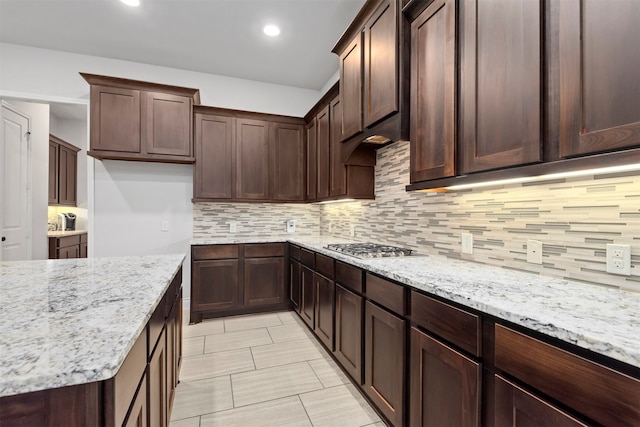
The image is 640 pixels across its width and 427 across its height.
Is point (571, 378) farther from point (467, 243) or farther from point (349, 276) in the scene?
point (349, 276)

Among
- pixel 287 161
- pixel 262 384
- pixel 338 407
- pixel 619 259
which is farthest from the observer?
pixel 287 161

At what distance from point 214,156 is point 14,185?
252 cm

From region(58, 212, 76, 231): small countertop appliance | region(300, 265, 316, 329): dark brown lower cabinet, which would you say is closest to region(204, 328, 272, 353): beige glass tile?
region(300, 265, 316, 329): dark brown lower cabinet

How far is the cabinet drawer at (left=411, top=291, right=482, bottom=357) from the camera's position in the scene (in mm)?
1061

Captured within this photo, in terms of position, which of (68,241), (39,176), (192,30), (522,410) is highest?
(192,30)

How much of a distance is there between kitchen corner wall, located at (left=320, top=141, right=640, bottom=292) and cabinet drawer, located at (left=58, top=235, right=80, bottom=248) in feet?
16.6

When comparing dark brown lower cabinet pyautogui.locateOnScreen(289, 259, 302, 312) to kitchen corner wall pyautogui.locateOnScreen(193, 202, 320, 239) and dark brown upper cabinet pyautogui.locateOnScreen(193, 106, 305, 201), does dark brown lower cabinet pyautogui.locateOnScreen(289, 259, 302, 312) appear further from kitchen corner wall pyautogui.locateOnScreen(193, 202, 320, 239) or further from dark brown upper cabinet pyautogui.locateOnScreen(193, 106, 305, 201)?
dark brown upper cabinet pyautogui.locateOnScreen(193, 106, 305, 201)

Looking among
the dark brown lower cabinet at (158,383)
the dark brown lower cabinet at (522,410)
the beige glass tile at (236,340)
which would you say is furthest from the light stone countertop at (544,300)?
the beige glass tile at (236,340)

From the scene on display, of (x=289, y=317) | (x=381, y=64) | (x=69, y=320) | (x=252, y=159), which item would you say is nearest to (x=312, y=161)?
(x=252, y=159)

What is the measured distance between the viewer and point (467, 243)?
180 centimetres

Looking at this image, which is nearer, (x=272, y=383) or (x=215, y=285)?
(x=272, y=383)

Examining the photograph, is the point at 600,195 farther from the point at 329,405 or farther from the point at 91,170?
the point at 91,170

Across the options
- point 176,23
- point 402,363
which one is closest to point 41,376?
point 402,363

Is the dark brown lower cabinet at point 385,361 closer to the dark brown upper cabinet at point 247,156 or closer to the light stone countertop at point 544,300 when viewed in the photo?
the light stone countertop at point 544,300
